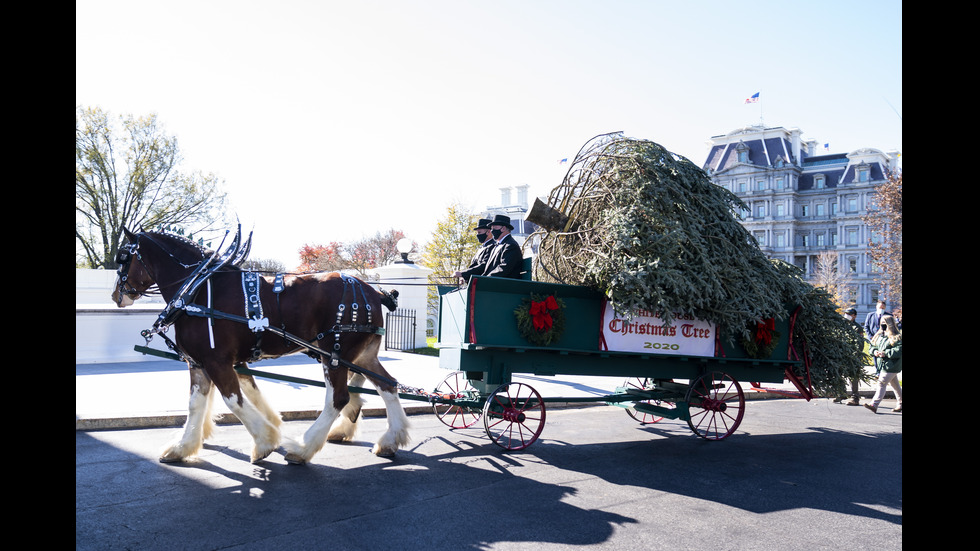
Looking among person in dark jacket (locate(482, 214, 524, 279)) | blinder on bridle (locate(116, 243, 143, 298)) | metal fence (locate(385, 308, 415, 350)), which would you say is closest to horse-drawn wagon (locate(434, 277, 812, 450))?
person in dark jacket (locate(482, 214, 524, 279))

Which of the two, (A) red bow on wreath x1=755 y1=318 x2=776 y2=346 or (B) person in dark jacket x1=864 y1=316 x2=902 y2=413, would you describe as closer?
(A) red bow on wreath x1=755 y1=318 x2=776 y2=346

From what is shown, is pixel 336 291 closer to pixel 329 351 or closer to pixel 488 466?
pixel 329 351

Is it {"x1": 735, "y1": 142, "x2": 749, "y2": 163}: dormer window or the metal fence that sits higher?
{"x1": 735, "y1": 142, "x2": 749, "y2": 163}: dormer window

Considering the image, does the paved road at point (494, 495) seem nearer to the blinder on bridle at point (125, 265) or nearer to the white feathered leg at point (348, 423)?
the white feathered leg at point (348, 423)

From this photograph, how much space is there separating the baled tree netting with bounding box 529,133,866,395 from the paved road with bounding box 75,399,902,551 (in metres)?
1.63


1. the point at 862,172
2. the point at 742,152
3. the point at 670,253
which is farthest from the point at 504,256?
the point at 862,172

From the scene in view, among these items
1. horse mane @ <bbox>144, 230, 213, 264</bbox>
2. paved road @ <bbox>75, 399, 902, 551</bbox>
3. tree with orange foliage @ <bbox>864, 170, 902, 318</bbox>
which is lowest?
paved road @ <bbox>75, 399, 902, 551</bbox>

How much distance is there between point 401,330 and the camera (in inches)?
785

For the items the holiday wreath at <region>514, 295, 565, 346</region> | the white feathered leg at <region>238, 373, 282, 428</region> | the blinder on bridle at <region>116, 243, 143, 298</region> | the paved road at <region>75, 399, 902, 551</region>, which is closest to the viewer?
the paved road at <region>75, 399, 902, 551</region>

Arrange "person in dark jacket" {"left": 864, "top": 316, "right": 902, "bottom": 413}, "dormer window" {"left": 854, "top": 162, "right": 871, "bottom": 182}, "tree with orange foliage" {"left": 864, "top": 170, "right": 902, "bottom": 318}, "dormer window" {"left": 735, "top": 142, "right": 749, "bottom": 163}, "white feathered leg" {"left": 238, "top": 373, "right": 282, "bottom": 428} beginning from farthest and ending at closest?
"dormer window" {"left": 735, "top": 142, "right": 749, "bottom": 163} → "dormer window" {"left": 854, "top": 162, "right": 871, "bottom": 182} → "tree with orange foliage" {"left": 864, "top": 170, "right": 902, "bottom": 318} → "person in dark jacket" {"left": 864, "top": 316, "right": 902, "bottom": 413} → "white feathered leg" {"left": 238, "top": 373, "right": 282, "bottom": 428}

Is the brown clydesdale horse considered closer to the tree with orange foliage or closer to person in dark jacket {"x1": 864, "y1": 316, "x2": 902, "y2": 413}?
person in dark jacket {"x1": 864, "y1": 316, "x2": 902, "y2": 413}

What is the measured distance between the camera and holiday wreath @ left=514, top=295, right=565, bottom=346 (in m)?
7.18

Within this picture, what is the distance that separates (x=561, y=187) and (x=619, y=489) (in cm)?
415

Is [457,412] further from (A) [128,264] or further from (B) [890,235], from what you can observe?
(B) [890,235]
